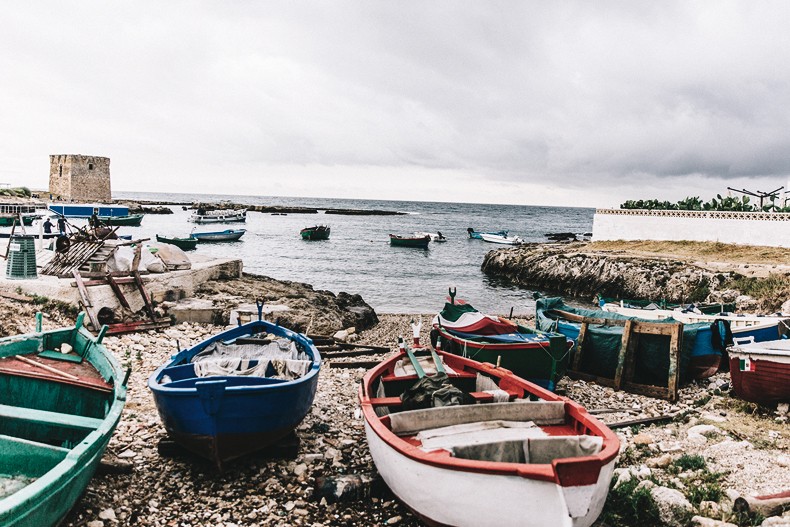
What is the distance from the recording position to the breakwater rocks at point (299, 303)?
51.4 ft

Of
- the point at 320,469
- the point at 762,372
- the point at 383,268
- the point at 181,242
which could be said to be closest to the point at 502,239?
the point at 383,268

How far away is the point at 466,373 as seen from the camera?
834cm

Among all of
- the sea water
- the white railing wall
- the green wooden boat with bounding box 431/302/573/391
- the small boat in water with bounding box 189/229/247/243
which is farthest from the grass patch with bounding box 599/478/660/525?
the small boat in water with bounding box 189/229/247/243

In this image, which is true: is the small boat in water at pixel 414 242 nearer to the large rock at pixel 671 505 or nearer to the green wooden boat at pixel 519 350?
the green wooden boat at pixel 519 350

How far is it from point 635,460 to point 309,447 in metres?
4.50

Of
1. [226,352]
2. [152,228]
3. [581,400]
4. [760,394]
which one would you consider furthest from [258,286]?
[152,228]

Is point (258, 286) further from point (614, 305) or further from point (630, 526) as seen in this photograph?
point (630, 526)

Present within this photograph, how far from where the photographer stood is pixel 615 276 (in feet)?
91.8

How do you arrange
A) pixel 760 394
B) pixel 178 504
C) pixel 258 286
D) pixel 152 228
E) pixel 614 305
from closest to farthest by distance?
pixel 178 504
pixel 760 394
pixel 614 305
pixel 258 286
pixel 152 228

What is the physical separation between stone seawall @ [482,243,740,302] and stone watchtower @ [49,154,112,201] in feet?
220

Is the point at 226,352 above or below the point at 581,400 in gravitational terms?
above

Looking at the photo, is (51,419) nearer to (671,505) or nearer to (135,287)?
(671,505)

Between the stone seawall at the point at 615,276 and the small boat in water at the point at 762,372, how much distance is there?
46.2ft

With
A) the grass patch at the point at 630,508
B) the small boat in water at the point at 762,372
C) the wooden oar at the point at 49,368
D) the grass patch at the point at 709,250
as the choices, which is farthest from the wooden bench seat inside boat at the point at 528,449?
the grass patch at the point at 709,250
